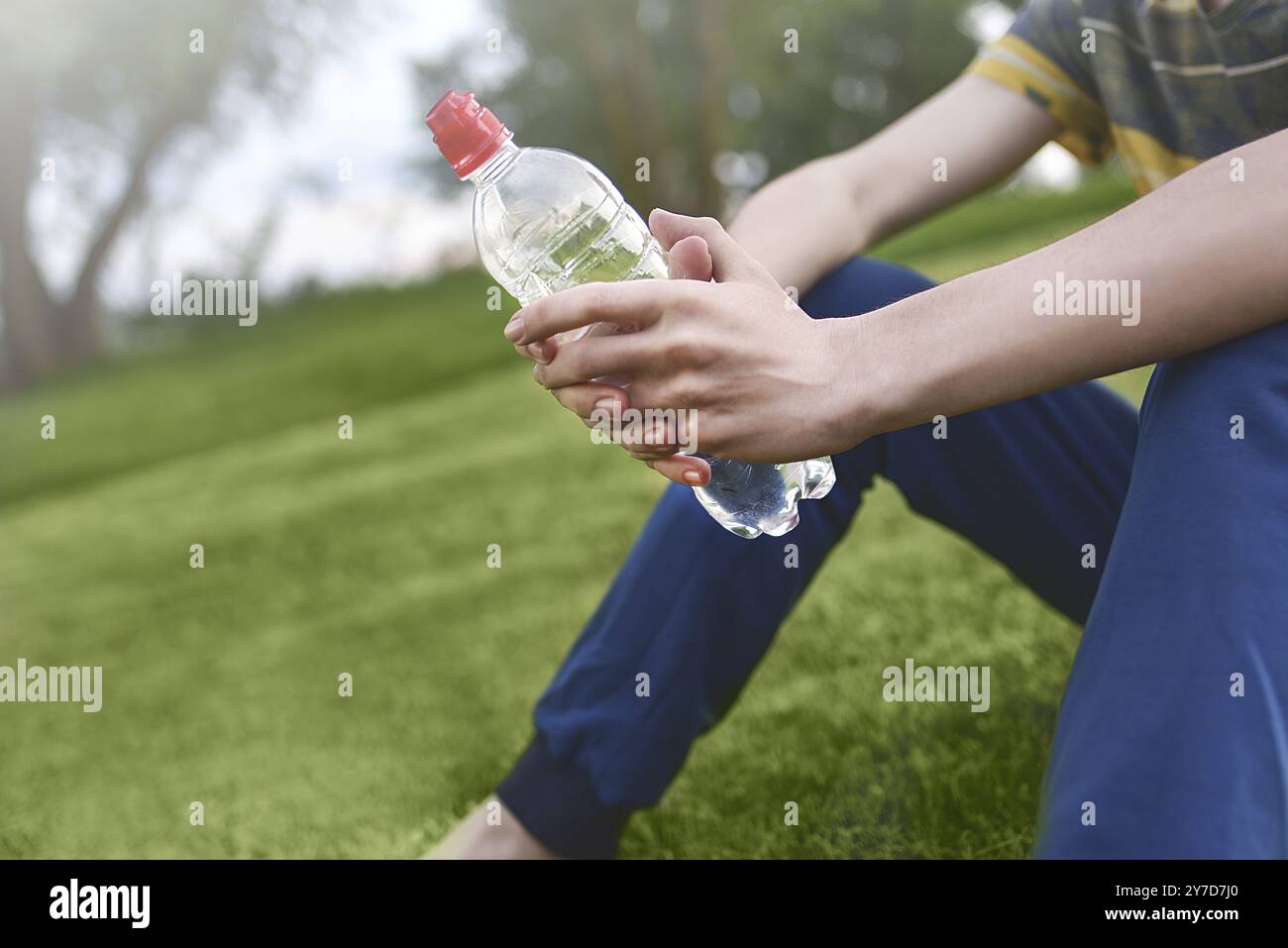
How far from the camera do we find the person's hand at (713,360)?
29.9 inches

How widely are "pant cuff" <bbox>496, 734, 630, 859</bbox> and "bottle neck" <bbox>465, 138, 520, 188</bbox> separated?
569 mm

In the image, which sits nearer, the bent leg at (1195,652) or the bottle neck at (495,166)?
the bent leg at (1195,652)

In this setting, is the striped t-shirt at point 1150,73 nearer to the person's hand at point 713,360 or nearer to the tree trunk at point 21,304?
the person's hand at point 713,360

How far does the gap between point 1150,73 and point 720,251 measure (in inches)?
21.0

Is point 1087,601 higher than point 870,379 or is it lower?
lower

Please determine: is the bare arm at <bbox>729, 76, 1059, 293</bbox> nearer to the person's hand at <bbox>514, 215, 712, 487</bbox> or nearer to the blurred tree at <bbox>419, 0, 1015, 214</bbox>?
the person's hand at <bbox>514, 215, 712, 487</bbox>

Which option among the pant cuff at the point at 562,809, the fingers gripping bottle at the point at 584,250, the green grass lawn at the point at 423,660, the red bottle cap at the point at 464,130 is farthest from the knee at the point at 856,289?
the green grass lawn at the point at 423,660

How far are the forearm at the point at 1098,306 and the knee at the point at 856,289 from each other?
35cm

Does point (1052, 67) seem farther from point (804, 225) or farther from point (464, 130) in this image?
point (464, 130)

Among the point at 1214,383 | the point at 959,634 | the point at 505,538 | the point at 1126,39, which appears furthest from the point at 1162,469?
the point at 505,538

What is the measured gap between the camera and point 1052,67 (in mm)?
1188

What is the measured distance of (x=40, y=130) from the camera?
10383mm

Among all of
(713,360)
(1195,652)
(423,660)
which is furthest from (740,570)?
(423,660)

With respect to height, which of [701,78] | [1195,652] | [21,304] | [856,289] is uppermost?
[701,78]
